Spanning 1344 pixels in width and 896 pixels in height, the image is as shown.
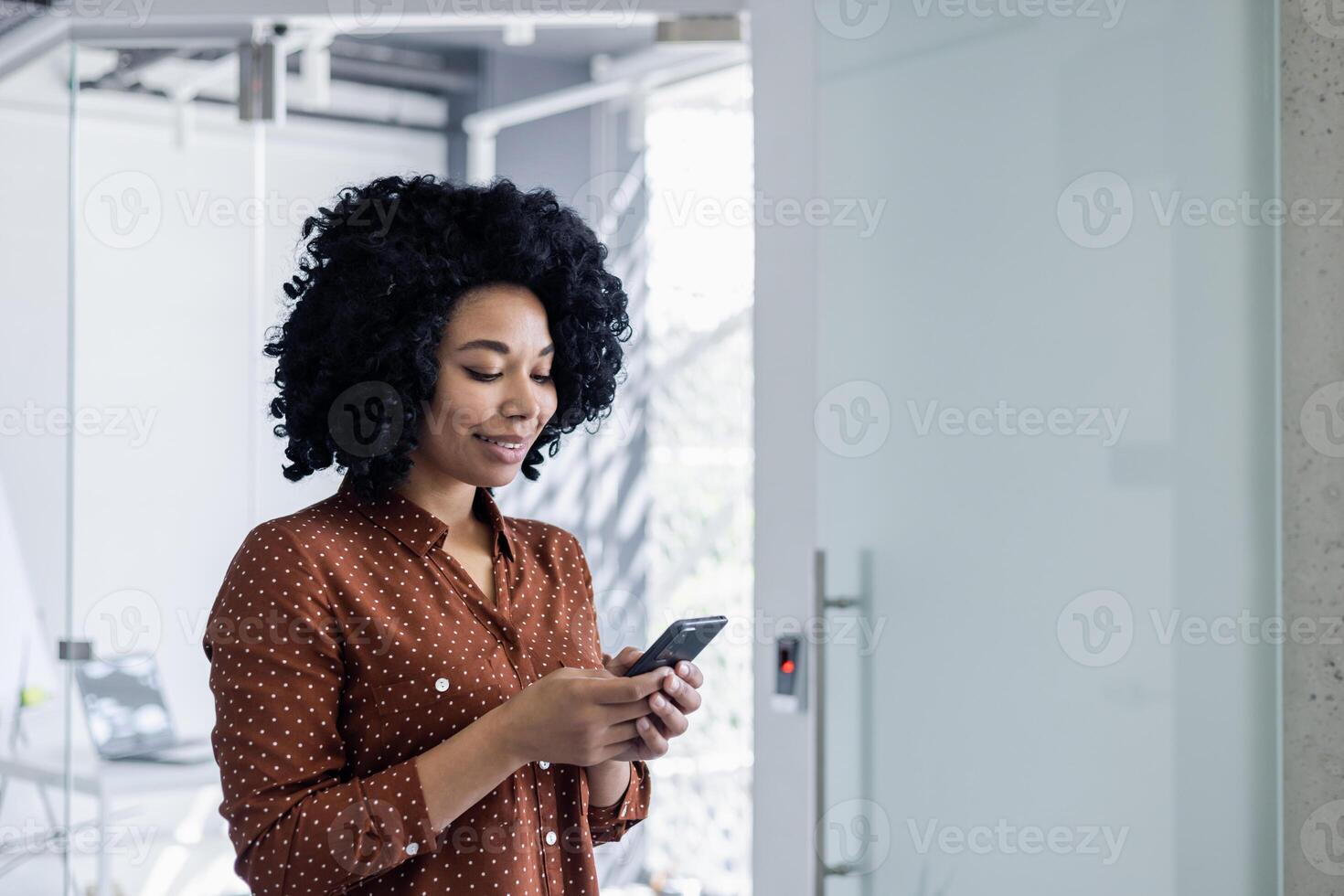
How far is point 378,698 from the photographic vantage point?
1.02 metres

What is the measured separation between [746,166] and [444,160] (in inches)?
39.0

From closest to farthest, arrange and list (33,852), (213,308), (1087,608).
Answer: (1087,608)
(33,852)
(213,308)

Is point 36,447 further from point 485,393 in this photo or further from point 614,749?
point 614,749

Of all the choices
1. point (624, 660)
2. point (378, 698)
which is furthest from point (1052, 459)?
point (378, 698)

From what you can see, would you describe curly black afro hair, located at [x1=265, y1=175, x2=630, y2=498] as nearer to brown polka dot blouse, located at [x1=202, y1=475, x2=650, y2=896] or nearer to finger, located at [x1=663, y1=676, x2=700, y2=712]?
brown polka dot blouse, located at [x1=202, y1=475, x2=650, y2=896]

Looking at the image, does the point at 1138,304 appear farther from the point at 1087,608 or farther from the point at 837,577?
the point at 837,577

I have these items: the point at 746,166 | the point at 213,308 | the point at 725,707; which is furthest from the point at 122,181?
Result: the point at 725,707

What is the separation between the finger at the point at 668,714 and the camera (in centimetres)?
100

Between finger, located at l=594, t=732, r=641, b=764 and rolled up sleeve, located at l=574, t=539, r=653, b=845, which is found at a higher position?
finger, located at l=594, t=732, r=641, b=764

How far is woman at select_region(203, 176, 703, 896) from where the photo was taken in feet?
3.12

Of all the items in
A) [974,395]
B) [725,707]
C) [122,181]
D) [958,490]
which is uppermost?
[122,181]

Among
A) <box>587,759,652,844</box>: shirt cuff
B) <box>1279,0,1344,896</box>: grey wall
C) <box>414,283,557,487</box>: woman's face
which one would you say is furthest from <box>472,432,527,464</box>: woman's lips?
<box>1279,0,1344,896</box>: grey wall

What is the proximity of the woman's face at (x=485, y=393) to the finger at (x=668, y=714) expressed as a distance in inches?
10.1

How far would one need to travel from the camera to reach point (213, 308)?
8.87ft
